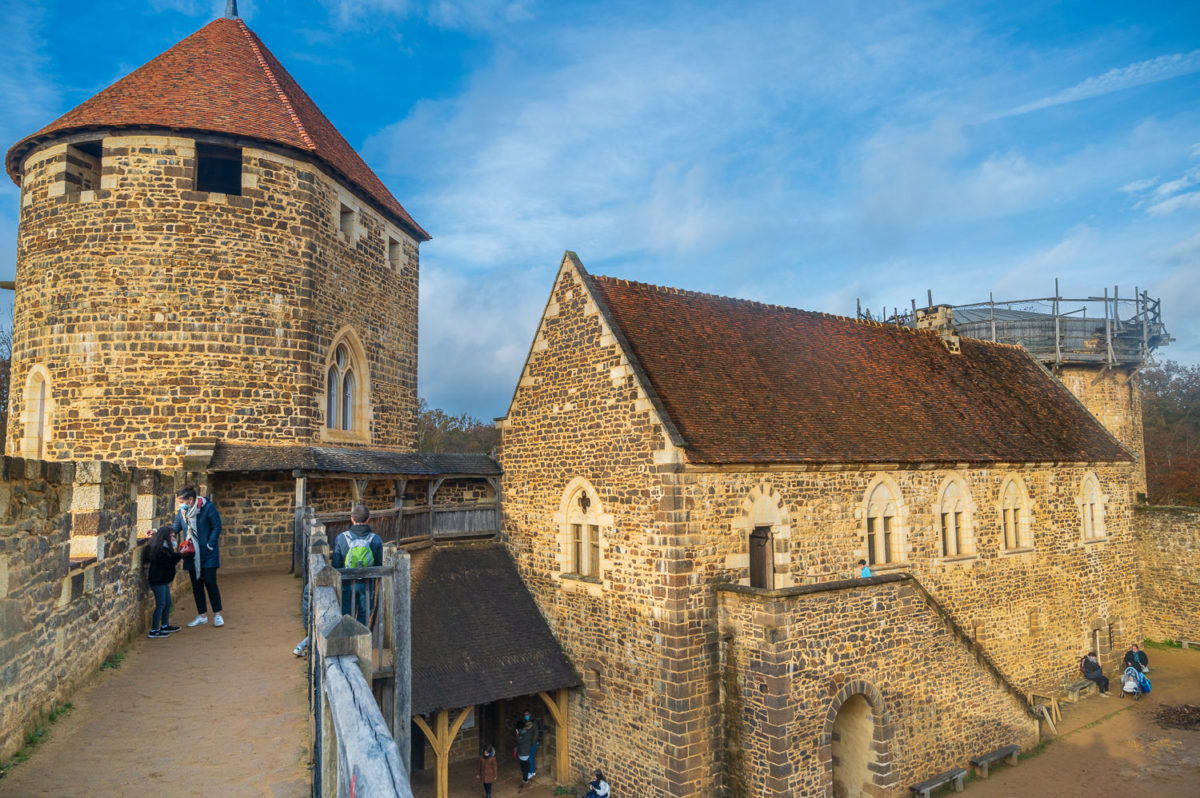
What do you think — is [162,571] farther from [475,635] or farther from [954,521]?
[954,521]

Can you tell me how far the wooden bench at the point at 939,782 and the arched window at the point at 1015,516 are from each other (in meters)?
6.39

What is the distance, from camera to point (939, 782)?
43.8 feet

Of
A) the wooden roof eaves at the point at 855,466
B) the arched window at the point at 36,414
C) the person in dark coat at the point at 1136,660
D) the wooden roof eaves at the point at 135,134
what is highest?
the wooden roof eaves at the point at 135,134

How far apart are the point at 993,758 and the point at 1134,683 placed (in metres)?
7.98

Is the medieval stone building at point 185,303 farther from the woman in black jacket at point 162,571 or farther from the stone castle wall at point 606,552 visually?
Answer: the woman in black jacket at point 162,571

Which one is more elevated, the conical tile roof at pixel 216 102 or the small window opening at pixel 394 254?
the conical tile roof at pixel 216 102

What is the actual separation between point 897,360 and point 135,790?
18502 millimetres

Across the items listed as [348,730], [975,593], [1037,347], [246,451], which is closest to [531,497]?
[246,451]


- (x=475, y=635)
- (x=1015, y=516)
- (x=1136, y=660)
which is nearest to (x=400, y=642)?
(x=475, y=635)

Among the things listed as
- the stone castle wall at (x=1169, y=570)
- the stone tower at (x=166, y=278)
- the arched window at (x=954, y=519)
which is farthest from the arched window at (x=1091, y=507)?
the stone tower at (x=166, y=278)

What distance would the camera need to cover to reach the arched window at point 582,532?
14.3 meters

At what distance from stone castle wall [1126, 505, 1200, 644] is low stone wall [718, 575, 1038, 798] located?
47.3 ft

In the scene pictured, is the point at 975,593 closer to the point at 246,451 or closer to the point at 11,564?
the point at 246,451

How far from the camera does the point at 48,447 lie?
45.6 ft
